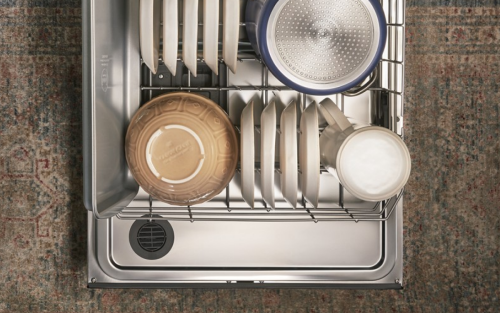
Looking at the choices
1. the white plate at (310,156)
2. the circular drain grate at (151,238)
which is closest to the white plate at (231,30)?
the white plate at (310,156)

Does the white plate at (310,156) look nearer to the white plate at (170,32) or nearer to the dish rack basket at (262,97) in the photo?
the dish rack basket at (262,97)

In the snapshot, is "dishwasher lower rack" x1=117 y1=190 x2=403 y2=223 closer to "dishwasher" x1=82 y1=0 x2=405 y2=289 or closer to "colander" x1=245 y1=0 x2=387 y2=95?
"dishwasher" x1=82 y1=0 x2=405 y2=289

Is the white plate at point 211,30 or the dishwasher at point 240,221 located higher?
the white plate at point 211,30

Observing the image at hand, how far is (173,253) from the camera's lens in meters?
0.71

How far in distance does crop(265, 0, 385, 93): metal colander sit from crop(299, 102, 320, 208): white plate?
6cm

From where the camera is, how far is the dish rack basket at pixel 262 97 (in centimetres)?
62

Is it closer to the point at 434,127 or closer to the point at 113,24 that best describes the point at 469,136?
the point at 434,127

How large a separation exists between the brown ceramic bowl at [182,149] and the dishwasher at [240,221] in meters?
0.05

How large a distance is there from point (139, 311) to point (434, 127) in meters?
0.61

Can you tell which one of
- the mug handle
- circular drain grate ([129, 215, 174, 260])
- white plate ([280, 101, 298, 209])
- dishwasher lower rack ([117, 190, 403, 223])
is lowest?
circular drain grate ([129, 215, 174, 260])

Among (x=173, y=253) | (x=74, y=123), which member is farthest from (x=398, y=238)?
(x=74, y=123)

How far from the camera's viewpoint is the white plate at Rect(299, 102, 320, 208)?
0.55 m

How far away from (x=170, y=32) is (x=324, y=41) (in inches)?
7.0

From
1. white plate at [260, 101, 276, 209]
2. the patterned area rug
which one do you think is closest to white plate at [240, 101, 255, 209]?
white plate at [260, 101, 276, 209]
